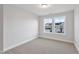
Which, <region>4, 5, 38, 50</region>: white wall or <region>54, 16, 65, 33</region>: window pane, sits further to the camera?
<region>4, 5, 38, 50</region>: white wall

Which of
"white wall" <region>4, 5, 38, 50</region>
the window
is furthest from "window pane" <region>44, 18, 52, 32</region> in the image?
"white wall" <region>4, 5, 38, 50</region>

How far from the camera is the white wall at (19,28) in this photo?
3.78ft

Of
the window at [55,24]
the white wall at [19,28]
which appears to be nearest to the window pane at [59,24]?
the window at [55,24]

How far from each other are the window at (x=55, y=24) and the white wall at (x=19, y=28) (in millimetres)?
220

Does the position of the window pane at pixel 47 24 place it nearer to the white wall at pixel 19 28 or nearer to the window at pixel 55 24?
the window at pixel 55 24

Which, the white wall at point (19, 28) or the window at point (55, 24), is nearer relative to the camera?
the window at point (55, 24)

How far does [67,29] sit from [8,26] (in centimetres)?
94

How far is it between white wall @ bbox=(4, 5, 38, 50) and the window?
0.72ft

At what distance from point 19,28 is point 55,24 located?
0.60 m

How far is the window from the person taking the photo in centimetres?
103

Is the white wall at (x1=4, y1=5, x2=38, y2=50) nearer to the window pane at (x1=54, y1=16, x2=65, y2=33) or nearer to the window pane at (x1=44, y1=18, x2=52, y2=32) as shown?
the window pane at (x1=44, y1=18, x2=52, y2=32)
